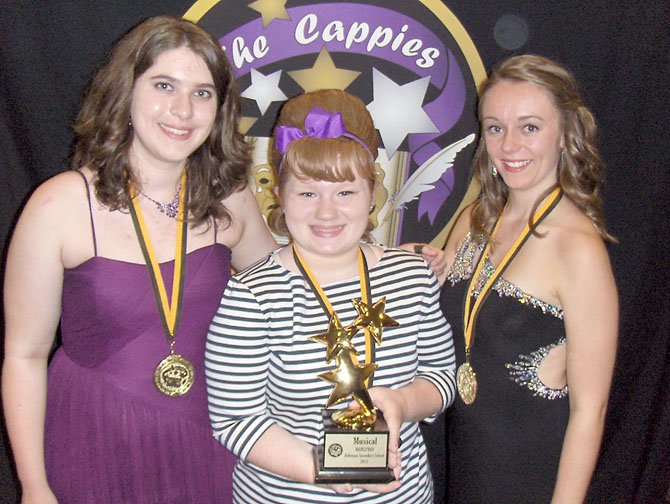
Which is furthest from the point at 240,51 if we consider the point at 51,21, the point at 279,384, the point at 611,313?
the point at 611,313

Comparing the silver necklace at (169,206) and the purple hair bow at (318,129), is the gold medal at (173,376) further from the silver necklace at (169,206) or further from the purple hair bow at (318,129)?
the purple hair bow at (318,129)

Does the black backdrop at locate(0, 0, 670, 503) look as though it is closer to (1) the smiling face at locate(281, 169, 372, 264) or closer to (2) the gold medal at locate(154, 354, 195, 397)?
(2) the gold medal at locate(154, 354, 195, 397)

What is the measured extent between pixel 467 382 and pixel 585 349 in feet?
1.14

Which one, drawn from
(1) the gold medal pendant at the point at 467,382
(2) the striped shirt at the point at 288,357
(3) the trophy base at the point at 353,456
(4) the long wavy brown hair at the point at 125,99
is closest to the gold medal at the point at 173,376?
(2) the striped shirt at the point at 288,357

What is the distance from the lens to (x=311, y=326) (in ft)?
4.98

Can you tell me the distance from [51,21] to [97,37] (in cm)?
15

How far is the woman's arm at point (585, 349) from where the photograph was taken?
1.71 meters

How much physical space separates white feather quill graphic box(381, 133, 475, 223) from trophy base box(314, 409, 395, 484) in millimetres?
1268

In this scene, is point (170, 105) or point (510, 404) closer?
point (170, 105)

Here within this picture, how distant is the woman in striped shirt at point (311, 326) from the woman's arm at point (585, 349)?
42cm

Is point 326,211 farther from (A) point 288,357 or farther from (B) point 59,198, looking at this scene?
(B) point 59,198

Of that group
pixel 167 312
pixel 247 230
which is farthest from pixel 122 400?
pixel 247 230

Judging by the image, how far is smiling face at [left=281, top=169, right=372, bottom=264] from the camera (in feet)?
4.99

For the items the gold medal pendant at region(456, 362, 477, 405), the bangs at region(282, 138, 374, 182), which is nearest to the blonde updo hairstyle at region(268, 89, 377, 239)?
the bangs at region(282, 138, 374, 182)
